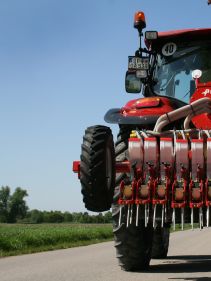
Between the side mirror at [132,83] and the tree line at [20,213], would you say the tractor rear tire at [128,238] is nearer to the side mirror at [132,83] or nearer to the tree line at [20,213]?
the side mirror at [132,83]

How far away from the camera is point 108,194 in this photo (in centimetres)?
468

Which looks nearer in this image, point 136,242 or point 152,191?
point 152,191

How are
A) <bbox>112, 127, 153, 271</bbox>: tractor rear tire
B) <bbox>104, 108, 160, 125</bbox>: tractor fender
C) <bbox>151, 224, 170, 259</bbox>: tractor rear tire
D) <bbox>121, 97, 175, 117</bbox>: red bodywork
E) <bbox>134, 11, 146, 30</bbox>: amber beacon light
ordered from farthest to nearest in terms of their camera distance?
<bbox>151, 224, 170, 259</bbox>: tractor rear tire
<bbox>134, 11, 146, 30</bbox>: amber beacon light
<bbox>112, 127, 153, 271</bbox>: tractor rear tire
<bbox>121, 97, 175, 117</bbox>: red bodywork
<bbox>104, 108, 160, 125</bbox>: tractor fender

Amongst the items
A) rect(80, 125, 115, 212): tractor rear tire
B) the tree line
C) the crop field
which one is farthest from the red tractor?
the tree line

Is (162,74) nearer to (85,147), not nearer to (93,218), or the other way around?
(85,147)

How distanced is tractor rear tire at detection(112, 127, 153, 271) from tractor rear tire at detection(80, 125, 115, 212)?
3.10ft

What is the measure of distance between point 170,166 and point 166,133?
1.30 ft

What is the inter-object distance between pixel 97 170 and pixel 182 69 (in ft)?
8.63

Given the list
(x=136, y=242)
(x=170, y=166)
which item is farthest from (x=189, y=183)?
(x=136, y=242)

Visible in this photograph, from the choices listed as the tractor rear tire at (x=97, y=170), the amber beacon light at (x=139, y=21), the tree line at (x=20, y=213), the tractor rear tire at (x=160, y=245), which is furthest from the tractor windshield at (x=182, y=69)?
the tree line at (x=20, y=213)

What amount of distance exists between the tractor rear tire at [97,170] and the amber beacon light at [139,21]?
192 cm

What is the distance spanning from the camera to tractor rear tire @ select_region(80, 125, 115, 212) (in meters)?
4.61

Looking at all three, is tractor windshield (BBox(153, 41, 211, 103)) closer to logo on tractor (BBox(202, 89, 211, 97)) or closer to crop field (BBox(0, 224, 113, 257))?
logo on tractor (BBox(202, 89, 211, 97))

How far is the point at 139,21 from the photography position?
6.17 meters
